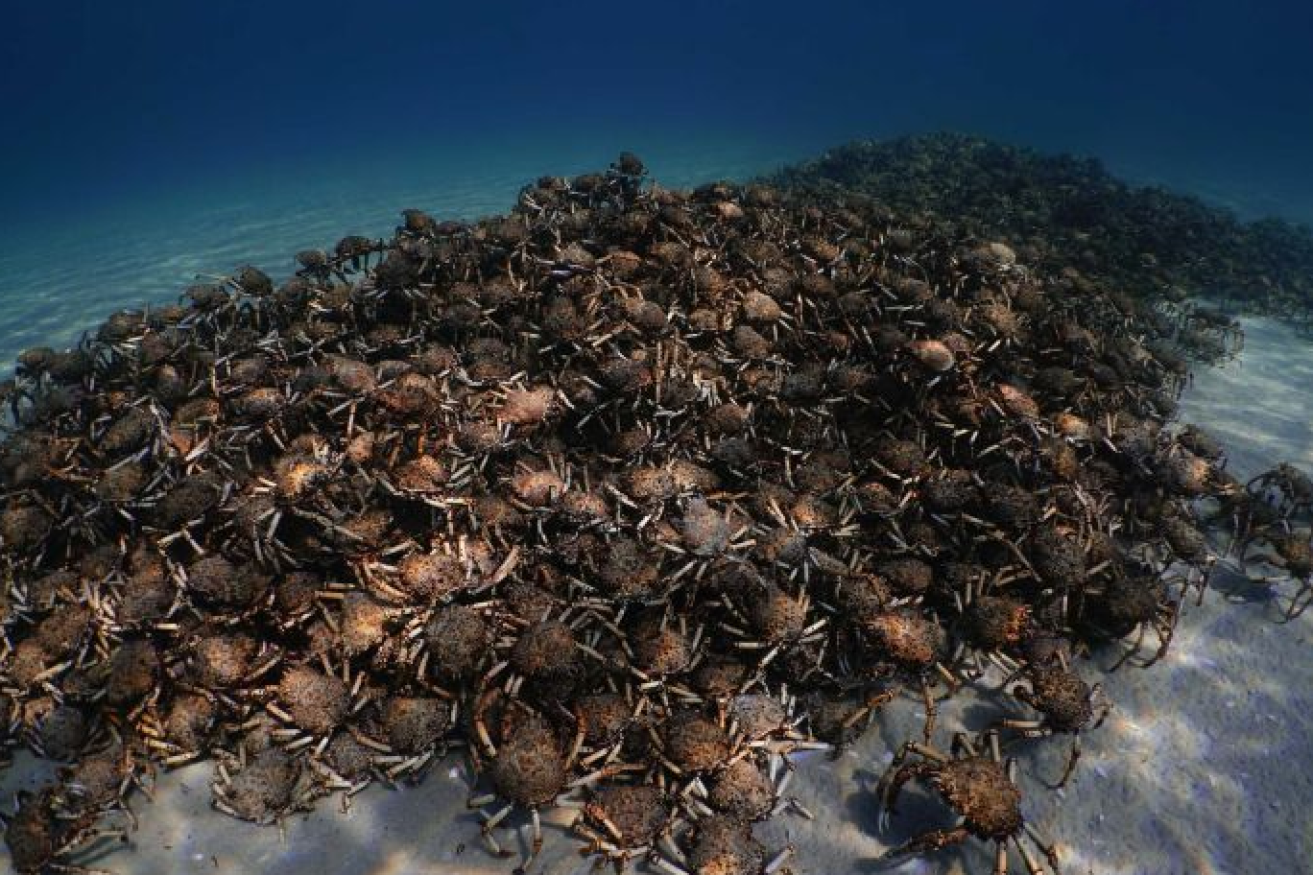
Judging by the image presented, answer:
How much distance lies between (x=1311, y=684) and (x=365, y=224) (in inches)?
1429

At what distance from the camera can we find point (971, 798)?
4316mm

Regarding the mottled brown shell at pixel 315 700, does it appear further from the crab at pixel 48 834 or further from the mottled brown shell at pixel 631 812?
the mottled brown shell at pixel 631 812

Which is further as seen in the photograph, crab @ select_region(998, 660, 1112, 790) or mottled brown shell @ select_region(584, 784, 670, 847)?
crab @ select_region(998, 660, 1112, 790)

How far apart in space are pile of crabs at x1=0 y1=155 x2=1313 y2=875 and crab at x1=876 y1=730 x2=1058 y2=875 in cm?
3

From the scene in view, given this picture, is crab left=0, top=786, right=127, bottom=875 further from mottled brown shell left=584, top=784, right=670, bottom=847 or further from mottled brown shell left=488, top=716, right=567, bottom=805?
mottled brown shell left=584, top=784, right=670, bottom=847

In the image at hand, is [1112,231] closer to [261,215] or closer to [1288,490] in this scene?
[1288,490]

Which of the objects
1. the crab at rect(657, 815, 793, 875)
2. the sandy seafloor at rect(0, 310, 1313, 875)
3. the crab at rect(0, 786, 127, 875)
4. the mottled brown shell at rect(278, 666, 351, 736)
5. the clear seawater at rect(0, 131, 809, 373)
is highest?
the clear seawater at rect(0, 131, 809, 373)

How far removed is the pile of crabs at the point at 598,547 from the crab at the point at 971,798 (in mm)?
26


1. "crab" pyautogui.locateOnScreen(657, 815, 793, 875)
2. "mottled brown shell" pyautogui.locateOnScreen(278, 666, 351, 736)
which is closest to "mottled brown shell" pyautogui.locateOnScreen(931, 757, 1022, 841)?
"crab" pyautogui.locateOnScreen(657, 815, 793, 875)

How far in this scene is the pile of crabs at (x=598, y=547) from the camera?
4961mm

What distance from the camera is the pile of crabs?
4961 mm

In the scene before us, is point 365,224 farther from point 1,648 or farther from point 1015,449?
point 1015,449


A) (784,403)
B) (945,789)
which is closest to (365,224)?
(784,403)

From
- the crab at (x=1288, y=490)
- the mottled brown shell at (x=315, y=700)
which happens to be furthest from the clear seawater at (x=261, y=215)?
the crab at (x=1288, y=490)
